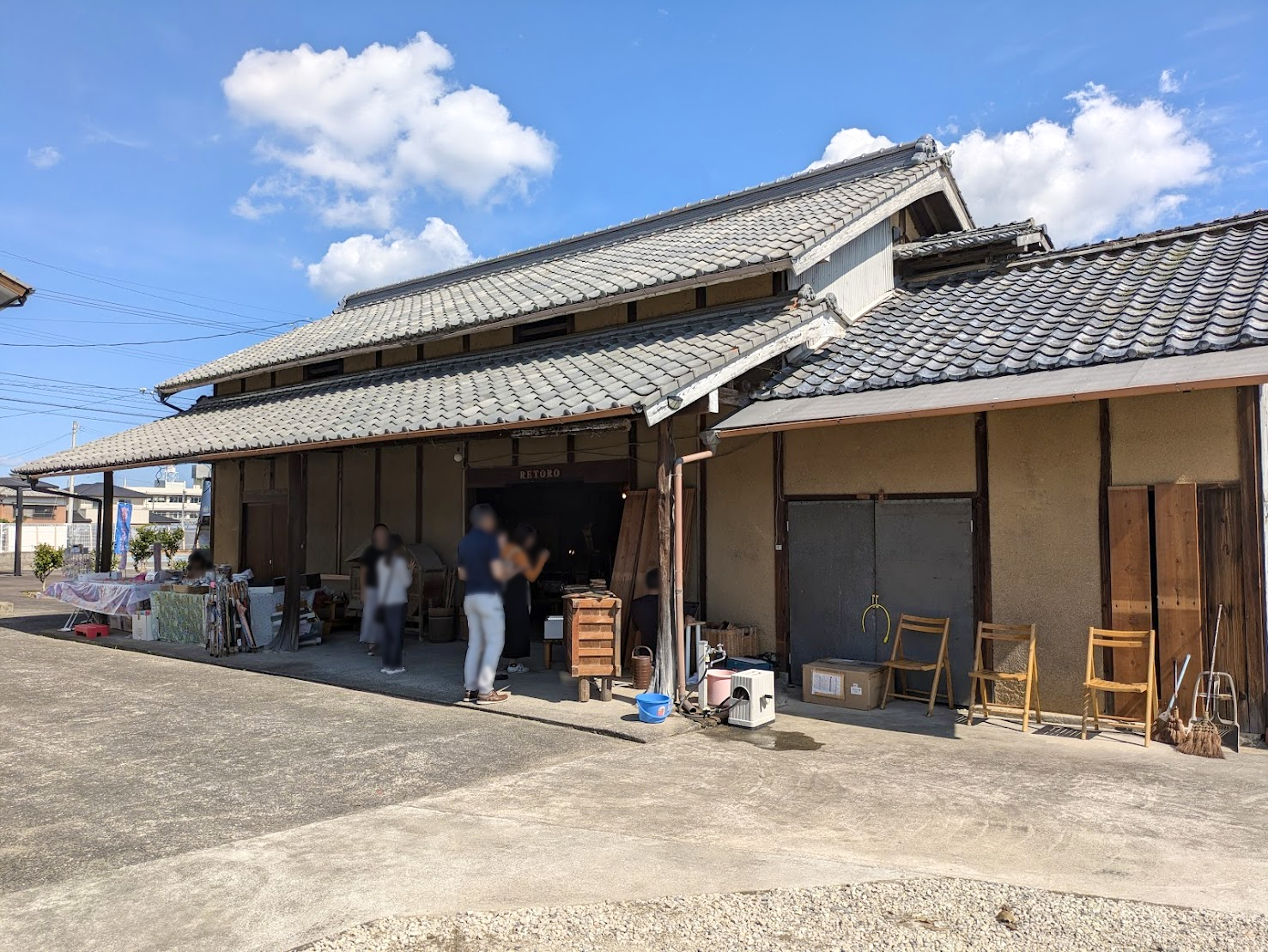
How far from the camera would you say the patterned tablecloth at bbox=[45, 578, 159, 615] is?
1268 centimetres

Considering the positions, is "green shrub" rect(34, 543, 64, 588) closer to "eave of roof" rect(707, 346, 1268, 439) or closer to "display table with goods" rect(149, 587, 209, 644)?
"display table with goods" rect(149, 587, 209, 644)

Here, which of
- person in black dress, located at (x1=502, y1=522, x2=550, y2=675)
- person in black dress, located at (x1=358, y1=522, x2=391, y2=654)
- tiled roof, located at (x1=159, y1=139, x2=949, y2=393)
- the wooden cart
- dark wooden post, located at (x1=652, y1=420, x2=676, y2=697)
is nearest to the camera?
dark wooden post, located at (x1=652, y1=420, x2=676, y2=697)

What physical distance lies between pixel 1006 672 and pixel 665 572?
3.17 meters

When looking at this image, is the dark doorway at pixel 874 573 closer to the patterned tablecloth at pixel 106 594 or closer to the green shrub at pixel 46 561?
the patterned tablecloth at pixel 106 594

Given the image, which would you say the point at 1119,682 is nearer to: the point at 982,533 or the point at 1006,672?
the point at 1006,672

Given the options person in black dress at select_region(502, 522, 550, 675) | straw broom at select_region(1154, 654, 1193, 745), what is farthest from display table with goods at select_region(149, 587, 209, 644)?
straw broom at select_region(1154, 654, 1193, 745)

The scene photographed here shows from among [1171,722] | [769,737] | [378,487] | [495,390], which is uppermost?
[495,390]

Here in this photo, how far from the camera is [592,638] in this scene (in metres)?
7.72

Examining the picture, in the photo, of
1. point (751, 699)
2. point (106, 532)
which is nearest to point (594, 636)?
point (751, 699)

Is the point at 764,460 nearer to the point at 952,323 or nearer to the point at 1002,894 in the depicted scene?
the point at 952,323

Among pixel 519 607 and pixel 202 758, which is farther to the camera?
pixel 519 607

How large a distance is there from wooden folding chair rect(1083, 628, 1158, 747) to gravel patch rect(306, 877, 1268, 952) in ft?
10.5

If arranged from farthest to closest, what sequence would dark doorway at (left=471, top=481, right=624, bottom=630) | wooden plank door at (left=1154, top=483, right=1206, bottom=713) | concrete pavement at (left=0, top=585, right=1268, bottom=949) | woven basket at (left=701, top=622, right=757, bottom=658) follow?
dark doorway at (left=471, top=481, right=624, bottom=630), woven basket at (left=701, top=622, right=757, bottom=658), wooden plank door at (left=1154, top=483, right=1206, bottom=713), concrete pavement at (left=0, top=585, right=1268, bottom=949)

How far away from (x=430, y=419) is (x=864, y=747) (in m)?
5.21
